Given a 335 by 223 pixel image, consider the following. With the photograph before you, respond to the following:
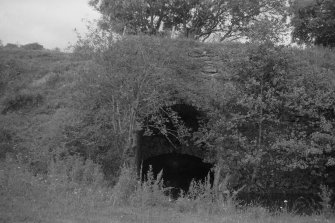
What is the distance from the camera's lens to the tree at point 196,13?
63.9ft

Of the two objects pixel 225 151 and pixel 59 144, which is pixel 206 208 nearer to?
pixel 225 151

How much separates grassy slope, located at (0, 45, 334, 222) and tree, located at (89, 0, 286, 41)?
4676 mm

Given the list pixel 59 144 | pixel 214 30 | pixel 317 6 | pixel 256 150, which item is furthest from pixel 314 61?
pixel 214 30

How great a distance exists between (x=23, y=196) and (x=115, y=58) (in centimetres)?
425

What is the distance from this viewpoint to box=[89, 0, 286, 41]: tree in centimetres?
1948

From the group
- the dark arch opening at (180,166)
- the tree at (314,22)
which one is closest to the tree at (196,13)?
the tree at (314,22)

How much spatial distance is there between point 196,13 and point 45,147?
44.4 ft

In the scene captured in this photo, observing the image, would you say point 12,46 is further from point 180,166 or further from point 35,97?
point 180,166

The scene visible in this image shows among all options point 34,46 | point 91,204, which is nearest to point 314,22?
point 91,204

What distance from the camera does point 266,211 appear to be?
767 centimetres

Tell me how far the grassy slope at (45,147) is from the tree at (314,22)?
379 cm

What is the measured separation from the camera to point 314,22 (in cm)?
1531

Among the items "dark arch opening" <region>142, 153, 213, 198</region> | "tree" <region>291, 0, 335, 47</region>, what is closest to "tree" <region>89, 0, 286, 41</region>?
"tree" <region>291, 0, 335, 47</region>

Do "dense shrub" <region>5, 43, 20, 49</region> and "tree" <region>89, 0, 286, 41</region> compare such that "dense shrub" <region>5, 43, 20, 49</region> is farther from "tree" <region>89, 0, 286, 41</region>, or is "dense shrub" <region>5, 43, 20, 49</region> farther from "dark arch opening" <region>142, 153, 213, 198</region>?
"dark arch opening" <region>142, 153, 213, 198</region>
